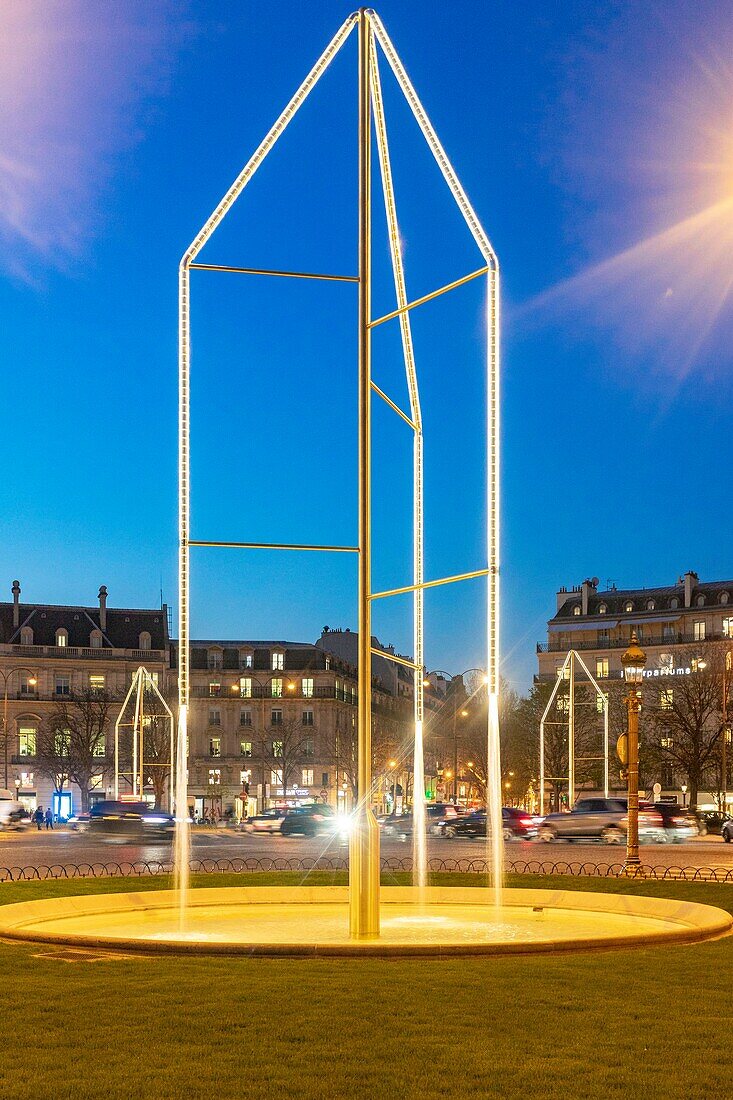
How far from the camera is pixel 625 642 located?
13050cm

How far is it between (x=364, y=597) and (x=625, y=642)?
381 feet

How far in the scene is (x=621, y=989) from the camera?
12438mm

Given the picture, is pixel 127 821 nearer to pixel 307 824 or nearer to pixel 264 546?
pixel 307 824

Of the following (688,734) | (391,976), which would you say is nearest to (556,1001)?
(391,976)

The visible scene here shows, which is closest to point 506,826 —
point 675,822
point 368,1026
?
point 675,822

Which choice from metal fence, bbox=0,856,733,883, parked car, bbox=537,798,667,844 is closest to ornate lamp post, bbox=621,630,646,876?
metal fence, bbox=0,856,733,883

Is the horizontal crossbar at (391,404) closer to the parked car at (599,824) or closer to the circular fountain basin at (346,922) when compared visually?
the circular fountain basin at (346,922)

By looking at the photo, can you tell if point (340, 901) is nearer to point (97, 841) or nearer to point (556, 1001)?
point (556, 1001)

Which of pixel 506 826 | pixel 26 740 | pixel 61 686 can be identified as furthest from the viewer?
pixel 61 686

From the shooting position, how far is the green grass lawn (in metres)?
8.81

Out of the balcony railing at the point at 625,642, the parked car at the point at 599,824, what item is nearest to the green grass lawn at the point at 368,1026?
the parked car at the point at 599,824

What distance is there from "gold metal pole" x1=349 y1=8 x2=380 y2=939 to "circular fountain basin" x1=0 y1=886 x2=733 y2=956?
555 millimetres

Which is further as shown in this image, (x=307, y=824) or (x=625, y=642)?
(x=625, y=642)

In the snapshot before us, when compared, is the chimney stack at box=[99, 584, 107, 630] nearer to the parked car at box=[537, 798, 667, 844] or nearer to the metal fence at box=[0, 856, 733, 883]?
the parked car at box=[537, 798, 667, 844]
